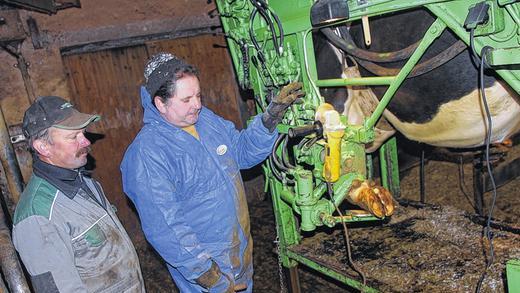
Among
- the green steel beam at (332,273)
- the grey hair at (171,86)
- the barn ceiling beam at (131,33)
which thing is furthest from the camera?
the barn ceiling beam at (131,33)

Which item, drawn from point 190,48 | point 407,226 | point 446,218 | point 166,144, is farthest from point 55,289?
point 190,48

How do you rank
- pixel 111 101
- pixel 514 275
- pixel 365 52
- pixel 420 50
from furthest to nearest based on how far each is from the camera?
1. pixel 111 101
2. pixel 365 52
3. pixel 420 50
4. pixel 514 275

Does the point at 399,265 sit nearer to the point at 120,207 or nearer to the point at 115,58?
the point at 120,207

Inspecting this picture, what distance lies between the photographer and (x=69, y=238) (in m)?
2.00

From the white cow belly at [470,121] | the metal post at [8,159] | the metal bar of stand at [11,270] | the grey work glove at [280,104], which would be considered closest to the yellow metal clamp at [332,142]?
the grey work glove at [280,104]

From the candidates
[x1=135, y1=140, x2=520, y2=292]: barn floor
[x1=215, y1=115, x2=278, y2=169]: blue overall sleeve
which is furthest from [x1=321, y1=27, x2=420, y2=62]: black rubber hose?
[x1=135, y1=140, x2=520, y2=292]: barn floor

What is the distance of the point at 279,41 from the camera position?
2.78 meters

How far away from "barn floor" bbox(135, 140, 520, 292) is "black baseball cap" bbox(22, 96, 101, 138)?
1960 millimetres

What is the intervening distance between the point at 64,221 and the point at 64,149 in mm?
370

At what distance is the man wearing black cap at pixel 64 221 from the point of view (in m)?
1.91

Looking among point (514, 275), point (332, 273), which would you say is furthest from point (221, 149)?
point (514, 275)

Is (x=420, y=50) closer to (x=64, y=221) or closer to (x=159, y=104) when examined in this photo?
(x=159, y=104)

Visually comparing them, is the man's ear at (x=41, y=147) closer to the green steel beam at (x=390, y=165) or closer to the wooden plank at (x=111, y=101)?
the wooden plank at (x=111, y=101)

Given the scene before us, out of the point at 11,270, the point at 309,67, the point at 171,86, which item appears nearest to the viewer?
the point at 11,270
